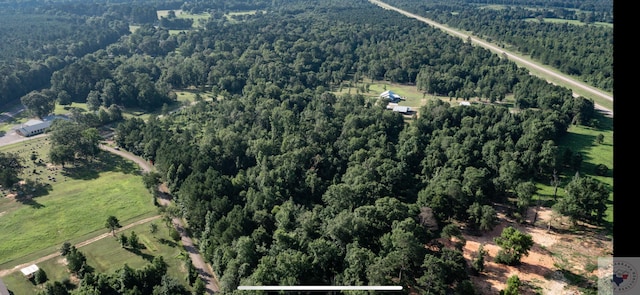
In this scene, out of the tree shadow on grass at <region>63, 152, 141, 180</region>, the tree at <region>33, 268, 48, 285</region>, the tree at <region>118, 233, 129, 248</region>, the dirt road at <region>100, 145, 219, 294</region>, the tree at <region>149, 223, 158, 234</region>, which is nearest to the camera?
the tree at <region>33, 268, 48, 285</region>

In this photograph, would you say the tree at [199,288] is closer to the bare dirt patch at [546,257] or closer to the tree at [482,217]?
the bare dirt patch at [546,257]

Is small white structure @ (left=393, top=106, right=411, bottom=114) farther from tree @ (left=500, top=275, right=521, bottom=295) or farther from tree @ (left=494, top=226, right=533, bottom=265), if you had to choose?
tree @ (left=500, top=275, right=521, bottom=295)

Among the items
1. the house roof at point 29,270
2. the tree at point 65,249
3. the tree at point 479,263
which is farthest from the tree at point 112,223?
the tree at point 479,263

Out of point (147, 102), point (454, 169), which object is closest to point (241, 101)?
point (147, 102)

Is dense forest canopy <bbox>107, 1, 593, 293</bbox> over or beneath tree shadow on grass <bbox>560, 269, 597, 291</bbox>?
over

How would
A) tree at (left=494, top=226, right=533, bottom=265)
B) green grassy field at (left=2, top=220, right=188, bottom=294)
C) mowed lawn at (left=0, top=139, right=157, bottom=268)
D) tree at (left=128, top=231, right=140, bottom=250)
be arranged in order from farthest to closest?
mowed lawn at (left=0, top=139, right=157, bottom=268) < tree at (left=128, top=231, right=140, bottom=250) < green grassy field at (left=2, top=220, right=188, bottom=294) < tree at (left=494, top=226, right=533, bottom=265)

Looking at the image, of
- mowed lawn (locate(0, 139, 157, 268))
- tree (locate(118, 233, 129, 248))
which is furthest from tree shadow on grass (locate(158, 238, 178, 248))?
mowed lawn (locate(0, 139, 157, 268))

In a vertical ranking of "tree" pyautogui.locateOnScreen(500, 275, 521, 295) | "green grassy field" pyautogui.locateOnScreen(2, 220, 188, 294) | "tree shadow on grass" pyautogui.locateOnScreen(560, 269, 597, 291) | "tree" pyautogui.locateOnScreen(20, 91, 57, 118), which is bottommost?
"green grassy field" pyautogui.locateOnScreen(2, 220, 188, 294)
